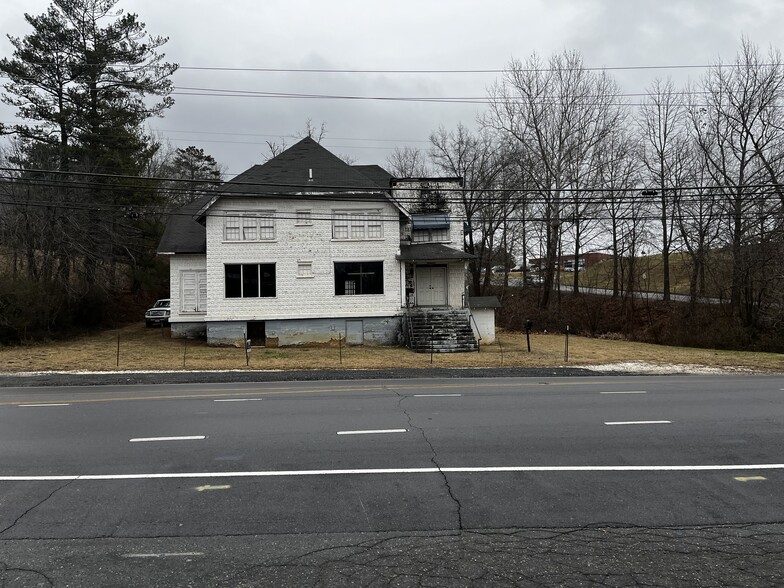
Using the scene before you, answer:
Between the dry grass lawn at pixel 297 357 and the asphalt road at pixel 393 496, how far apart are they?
9.30 m

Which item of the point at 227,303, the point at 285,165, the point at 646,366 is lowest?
the point at 646,366

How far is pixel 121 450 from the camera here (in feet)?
25.5

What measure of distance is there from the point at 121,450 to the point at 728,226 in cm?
3499

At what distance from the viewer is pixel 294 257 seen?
2720cm

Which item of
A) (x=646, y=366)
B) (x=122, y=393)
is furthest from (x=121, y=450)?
(x=646, y=366)

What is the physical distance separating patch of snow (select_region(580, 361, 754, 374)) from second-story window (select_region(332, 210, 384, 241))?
12149 mm

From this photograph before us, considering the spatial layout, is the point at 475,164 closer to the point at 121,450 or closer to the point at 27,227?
the point at 27,227

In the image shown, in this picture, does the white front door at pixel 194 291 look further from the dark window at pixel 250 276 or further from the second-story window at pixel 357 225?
the second-story window at pixel 357 225

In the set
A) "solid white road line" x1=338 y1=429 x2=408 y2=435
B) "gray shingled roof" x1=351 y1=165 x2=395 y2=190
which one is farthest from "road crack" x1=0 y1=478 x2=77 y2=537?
"gray shingled roof" x1=351 y1=165 x2=395 y2=190

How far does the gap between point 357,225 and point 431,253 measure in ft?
13.2

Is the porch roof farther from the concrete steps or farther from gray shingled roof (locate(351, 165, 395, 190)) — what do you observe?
gray shingled roof (locate(351, 165, 395, 190))

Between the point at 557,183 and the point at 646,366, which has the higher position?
the point at 557,183

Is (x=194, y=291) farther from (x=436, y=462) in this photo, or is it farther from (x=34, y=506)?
(x=436, y=462)

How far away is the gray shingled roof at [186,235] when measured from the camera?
29281 millimetres
